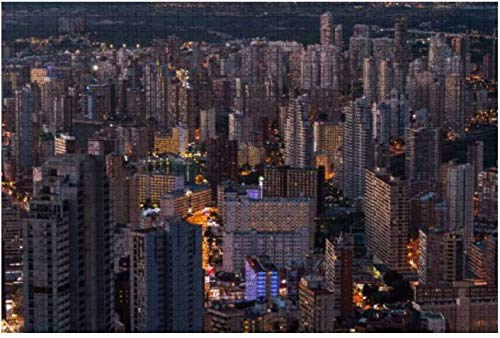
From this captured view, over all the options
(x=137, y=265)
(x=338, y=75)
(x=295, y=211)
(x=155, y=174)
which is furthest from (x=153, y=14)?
(x=137, y=265)

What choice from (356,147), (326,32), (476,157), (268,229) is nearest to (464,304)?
(268,229)

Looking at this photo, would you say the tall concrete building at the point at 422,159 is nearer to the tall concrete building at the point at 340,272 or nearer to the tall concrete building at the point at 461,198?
the tall concrete building at the point at 461,198

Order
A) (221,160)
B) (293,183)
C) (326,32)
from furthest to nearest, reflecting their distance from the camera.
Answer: (326,32) < (221,160) < (293,183)

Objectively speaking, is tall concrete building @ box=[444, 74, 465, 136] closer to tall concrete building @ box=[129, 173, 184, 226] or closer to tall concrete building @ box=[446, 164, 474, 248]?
tall concrete building @ box=[446, 164, 474, 248]

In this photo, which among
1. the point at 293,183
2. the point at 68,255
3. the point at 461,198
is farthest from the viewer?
the point at 293,183

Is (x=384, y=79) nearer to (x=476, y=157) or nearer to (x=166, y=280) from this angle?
(x=476, y=157)

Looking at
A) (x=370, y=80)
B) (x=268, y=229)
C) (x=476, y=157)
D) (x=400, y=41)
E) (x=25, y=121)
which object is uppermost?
(x=400, y=41)

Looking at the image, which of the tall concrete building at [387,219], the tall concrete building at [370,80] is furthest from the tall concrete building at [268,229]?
the tall concrete building at [370,80]

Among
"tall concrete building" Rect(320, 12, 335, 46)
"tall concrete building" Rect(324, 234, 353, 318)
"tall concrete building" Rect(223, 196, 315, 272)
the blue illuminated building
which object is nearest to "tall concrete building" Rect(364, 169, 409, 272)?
"tall concrete building" Rect(324, 234, 353, 318)
